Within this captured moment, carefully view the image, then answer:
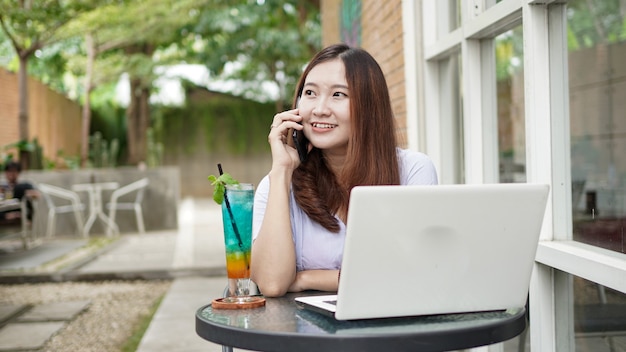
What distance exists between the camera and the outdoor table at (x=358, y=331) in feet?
4.17

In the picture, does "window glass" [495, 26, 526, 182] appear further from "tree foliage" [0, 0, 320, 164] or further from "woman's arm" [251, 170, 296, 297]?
"tree foliage" [0, 0, 320, 164]

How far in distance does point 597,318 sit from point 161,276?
17.1ft

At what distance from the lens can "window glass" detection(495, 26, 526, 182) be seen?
13.2 ft

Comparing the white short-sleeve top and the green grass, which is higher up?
the white short-sleeve top

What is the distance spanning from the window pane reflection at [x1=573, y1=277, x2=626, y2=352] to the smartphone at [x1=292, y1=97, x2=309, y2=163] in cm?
76

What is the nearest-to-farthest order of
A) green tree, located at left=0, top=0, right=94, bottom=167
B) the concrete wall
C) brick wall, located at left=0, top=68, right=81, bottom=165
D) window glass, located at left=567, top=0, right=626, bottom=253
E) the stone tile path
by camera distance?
the stone tile path → window glass, located at left=567, top=0, right=626, bottom=253 → the concrete wall → green tree, located at left=0, top=0, right=94, bottom=167 → brick wall, located at left=0, top=68, right=81, bottom=165

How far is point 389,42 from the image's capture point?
4.02 metres

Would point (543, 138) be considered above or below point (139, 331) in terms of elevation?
A: above

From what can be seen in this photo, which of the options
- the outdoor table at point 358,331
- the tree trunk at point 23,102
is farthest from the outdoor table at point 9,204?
the outdoor table at point 358,331

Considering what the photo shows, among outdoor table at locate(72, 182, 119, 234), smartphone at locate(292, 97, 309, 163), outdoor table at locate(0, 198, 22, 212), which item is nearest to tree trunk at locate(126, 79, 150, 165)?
outdoor table at locate(72, 182, 119, 234)

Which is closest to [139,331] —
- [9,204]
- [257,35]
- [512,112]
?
[512,112]

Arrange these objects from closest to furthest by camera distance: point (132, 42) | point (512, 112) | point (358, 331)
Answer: point (358, 331), point (512, 112), point (132, 42)

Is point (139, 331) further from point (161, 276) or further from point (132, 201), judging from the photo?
point (132, 201)

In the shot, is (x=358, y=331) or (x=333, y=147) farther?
(x=333, y=147)
